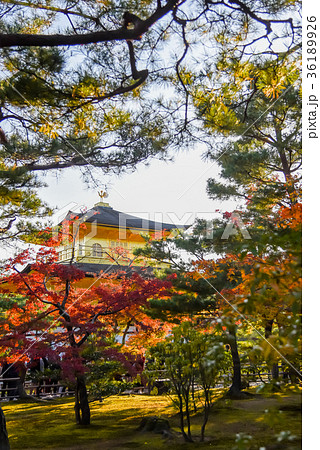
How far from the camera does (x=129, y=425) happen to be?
3.66 meters

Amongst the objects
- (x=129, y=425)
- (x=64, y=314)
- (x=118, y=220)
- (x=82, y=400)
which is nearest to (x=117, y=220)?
(x=118, y=220)

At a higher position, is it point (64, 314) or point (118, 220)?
point (118, 220)

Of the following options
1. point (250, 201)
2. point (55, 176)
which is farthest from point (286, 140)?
point (55, 176)

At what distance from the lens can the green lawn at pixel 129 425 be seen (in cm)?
296

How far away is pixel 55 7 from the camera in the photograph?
9.09ft

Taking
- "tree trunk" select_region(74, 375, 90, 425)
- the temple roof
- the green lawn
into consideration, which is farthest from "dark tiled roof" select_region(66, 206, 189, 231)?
"tree trunk" select_region(74, 375, 90, 425)

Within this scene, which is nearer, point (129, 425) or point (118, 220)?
point (129, 425)

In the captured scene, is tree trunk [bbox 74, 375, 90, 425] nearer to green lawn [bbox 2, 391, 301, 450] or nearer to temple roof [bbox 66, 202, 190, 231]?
green lawn [bbox 2, 391, 301, 450]

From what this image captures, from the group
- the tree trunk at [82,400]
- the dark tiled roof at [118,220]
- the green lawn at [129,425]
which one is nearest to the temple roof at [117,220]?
the dark tiled roof at [118,220]

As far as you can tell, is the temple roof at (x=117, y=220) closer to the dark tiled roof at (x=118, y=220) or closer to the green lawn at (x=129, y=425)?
the dark tiled roof at (x=118, y=220)

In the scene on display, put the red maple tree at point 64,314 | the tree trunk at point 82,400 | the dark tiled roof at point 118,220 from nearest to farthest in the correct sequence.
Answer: the red maple tree at point 64,314 → the tree trunk at point 82,400 → the dark tiled roof at point 118,220

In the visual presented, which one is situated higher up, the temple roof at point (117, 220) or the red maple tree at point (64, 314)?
the temple roof at point (117, 220)

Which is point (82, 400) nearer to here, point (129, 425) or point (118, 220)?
point (129, 425)
